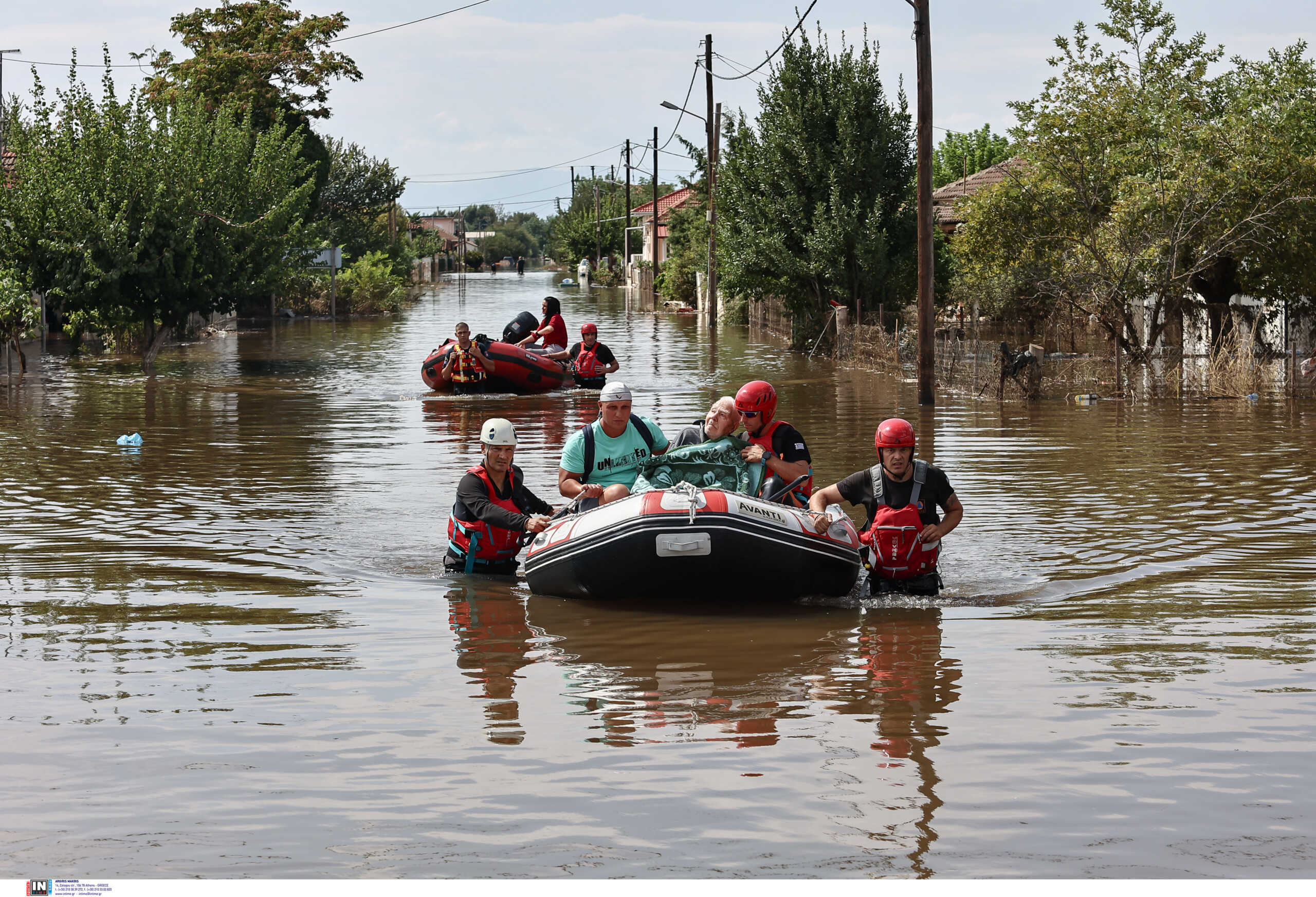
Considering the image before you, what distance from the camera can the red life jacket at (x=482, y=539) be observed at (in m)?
11.2

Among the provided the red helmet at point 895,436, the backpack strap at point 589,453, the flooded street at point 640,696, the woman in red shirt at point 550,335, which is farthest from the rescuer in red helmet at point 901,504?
the woman in red shirt at point 550,335

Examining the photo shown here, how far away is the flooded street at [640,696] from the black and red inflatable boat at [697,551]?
21 cm

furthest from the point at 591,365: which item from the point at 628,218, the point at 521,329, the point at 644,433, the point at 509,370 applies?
the point at 628,218

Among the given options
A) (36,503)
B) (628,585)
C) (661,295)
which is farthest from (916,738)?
(661,295)

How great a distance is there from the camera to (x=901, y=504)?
33.0 ft

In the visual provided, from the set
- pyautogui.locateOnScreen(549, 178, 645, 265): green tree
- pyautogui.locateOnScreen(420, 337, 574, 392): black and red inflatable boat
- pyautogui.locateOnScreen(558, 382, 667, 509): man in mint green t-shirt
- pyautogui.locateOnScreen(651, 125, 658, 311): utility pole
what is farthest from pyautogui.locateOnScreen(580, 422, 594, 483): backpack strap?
pyautogui.locateOnScreen(549, 178, 645, 265): green tree

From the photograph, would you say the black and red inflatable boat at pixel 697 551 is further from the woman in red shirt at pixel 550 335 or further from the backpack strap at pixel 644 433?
the woman in red shirt at pixel 550 335

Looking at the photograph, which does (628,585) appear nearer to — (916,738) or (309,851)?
(916,738)

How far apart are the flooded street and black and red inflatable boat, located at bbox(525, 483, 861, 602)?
0.21 m

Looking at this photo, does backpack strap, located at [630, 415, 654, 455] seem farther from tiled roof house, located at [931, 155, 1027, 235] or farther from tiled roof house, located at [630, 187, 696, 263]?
tiled roof house, located at [630, 187, 696, 263]

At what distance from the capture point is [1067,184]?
26.4 m

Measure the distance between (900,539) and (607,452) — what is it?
2.20 m

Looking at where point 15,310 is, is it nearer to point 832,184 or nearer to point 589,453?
point 832,184

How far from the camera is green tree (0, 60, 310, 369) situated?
3111cm
